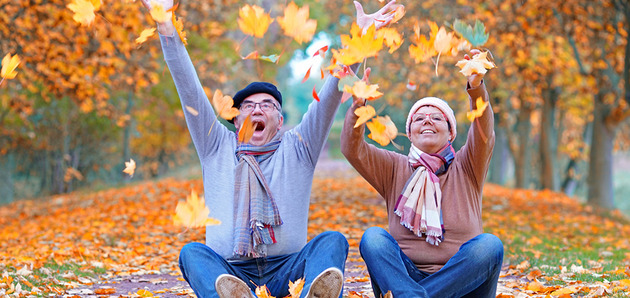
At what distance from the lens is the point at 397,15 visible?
3344 mm

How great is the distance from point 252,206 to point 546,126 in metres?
15.1

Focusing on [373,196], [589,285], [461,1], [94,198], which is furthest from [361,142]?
[94,198]

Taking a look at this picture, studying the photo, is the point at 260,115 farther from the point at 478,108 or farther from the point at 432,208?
the point at 478,108

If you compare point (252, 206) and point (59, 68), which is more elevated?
point (59, 68)

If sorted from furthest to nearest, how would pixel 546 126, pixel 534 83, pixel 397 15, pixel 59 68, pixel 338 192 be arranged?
1. pixel 546 126
2. pixel 534 83
3. pixel 338 192
4. pixel 59 68
5. pixel 397 15

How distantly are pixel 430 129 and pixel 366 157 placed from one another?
41cm

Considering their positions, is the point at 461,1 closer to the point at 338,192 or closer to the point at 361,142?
the point at 338,192

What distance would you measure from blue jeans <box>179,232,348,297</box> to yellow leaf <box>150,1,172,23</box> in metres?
1.25

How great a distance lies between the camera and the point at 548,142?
17.2m

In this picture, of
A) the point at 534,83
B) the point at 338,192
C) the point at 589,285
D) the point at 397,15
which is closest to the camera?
the point at 397,15

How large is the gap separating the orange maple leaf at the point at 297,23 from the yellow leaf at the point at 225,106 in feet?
1.67

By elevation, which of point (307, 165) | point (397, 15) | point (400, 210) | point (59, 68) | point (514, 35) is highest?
point (514, 35)

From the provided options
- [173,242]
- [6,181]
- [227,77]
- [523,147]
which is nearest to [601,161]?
[523,147]

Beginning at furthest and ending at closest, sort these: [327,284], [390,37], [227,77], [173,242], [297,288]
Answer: [227,77] → [173,242] → [390,37] → [297,288] → [327,284]
